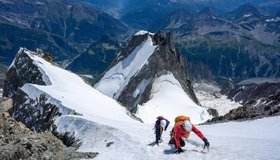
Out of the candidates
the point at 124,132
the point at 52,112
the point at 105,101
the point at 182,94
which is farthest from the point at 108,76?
the point at 124,132

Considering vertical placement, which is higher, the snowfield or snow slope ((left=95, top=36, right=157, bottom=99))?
snow slope ((left=95, top=36, right=157, bottom=99))

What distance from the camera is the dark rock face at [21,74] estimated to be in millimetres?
68062

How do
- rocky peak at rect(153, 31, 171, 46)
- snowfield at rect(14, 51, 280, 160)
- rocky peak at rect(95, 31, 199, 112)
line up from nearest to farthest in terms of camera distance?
snowfield at rect(14, 51, 280, 160) → rocky peak at rect(95, 31, 199, 112) → rocky peak at rect(153, 31, 171, 46)

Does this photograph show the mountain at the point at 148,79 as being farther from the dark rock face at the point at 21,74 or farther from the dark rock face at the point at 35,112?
the dark rock face at the point at 35,112

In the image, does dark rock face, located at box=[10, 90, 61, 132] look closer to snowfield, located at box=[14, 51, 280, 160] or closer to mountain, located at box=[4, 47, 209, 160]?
mountain, located at box=[4, 47, 209, 160]

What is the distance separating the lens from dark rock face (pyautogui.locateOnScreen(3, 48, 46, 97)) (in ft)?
223

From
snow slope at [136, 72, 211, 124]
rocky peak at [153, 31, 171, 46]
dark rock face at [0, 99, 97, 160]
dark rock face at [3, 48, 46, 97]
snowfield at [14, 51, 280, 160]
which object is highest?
rocky peak at [153, 31, 171, 46]

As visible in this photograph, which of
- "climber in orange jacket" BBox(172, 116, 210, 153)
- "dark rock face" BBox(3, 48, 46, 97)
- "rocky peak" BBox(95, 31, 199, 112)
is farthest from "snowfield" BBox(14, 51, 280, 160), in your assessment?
"rocky peak" BBox(95, 31, 199, 112)

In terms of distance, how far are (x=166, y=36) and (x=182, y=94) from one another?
89.6 feet

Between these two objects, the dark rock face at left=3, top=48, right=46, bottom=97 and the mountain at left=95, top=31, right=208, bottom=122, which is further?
the mountain at left=95, top=31, right=208, bottom=122

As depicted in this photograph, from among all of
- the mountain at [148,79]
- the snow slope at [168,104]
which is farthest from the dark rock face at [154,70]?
the snow slope at [168,104]

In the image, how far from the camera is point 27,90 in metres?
52.5

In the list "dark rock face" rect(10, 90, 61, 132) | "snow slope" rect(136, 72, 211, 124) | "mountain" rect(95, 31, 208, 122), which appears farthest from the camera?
"mountain" rect(95, 31, 208, 122)

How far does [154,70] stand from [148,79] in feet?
12.8
